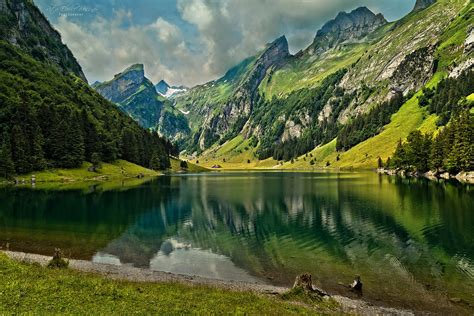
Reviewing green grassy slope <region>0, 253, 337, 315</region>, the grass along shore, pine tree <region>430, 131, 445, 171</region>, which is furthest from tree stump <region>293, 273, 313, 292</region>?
pine tree <region>430, 131, 445, 171</region>

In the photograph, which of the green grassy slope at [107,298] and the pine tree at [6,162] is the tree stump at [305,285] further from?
the pine tree at [6,162]

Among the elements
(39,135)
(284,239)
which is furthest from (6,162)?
(284,239)

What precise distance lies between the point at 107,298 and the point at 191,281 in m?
12.7

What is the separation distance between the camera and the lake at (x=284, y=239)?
35625 mm

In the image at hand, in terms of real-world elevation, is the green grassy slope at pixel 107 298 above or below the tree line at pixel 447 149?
below

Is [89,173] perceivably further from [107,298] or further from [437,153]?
[437,153]

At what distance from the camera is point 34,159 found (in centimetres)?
13188

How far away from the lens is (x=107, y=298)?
21953mm

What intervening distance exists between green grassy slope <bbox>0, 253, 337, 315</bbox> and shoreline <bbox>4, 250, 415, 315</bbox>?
2.49m

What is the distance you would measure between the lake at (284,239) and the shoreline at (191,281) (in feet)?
6.87

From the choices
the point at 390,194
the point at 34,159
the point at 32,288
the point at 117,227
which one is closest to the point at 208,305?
the point at 32,288

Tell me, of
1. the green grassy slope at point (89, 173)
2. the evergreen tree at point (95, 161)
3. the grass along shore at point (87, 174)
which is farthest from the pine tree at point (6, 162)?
the evergreen tree at point (95, 161)

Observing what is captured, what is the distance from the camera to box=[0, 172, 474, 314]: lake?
35625 millimetres

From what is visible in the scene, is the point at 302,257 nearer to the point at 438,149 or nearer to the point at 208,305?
the point at 208,305
